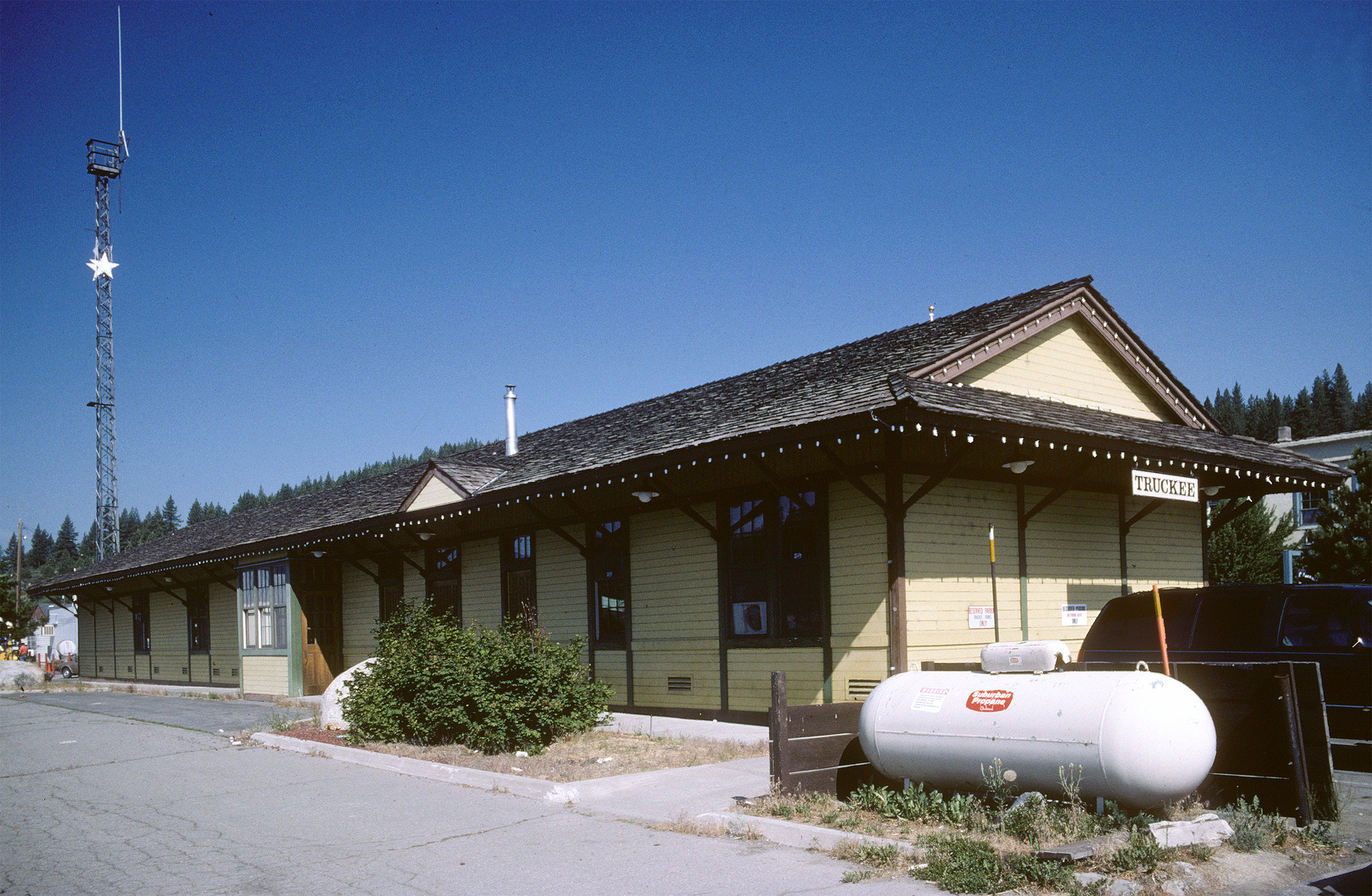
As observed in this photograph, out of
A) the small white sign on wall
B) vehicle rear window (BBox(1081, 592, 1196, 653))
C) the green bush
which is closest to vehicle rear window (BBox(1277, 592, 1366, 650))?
vehicle rear window (BBox(1081, 592, 1196, 653))

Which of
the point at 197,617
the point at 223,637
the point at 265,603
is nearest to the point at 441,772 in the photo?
the point at 265,603

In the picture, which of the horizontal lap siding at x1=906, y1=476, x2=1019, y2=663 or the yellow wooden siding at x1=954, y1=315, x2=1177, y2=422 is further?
the yellow wooden siding at x1=954, y1=315, x2=1177, y2=422

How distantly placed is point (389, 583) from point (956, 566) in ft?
45.0

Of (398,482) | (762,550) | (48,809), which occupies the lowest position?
(48,809)

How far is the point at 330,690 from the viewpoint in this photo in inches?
606

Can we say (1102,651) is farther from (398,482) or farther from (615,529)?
(398,482)

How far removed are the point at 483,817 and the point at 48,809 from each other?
4.43m

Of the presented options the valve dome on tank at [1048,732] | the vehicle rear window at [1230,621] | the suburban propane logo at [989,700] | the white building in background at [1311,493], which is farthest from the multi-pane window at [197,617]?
the white building in background at [1311,493]

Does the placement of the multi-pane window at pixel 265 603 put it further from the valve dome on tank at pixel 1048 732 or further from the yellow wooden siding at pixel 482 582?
the valve dome on tank at pixel 1048 732

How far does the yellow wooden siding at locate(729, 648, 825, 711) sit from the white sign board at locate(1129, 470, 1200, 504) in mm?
4307

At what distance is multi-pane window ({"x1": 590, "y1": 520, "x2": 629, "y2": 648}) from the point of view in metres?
16.5

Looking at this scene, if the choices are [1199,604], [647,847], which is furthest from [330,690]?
[1199,604]

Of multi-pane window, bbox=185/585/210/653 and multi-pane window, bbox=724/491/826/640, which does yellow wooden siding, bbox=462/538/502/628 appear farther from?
multi-pane window, bbox=185/585/210/653

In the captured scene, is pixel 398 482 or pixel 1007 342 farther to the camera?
pixel 398 482
